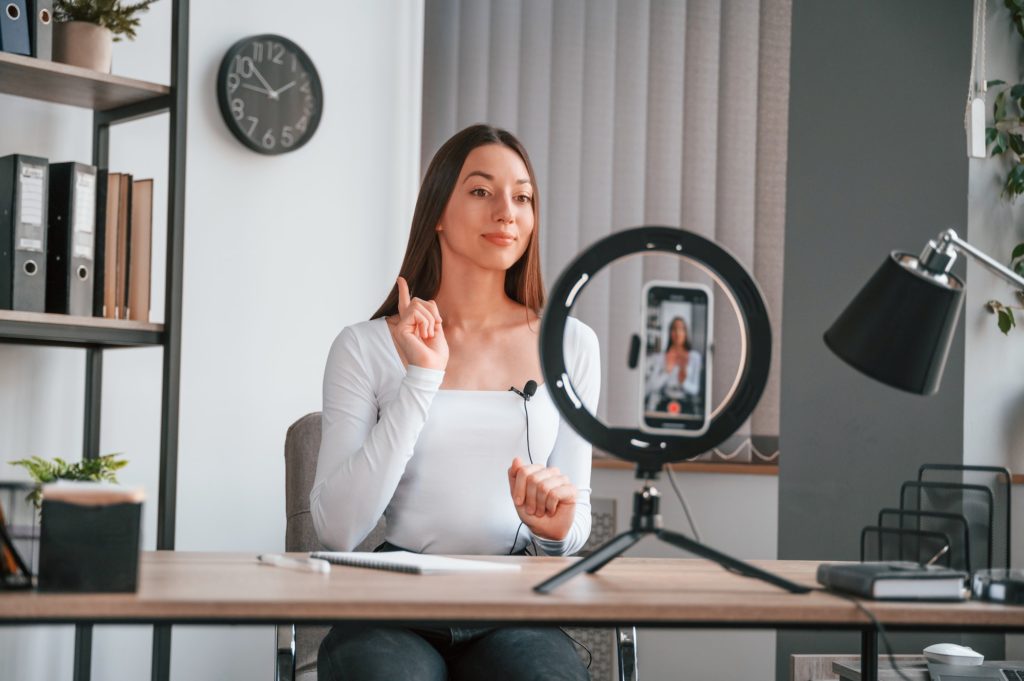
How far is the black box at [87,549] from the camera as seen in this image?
934 millimetres

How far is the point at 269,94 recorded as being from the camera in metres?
2.79

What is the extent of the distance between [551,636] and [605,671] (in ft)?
5.09

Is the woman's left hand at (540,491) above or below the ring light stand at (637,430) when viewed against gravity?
below

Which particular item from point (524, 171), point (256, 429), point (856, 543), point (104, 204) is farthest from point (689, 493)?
point (104, 204)

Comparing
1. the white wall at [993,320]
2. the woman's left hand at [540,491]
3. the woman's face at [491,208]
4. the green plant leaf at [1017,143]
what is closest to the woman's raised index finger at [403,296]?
the woman's face at [491,208]

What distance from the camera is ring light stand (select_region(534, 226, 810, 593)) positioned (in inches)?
44.5

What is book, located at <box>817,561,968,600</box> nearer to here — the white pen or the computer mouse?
the white pen

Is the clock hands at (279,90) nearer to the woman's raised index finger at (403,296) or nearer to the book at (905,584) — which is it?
the woman's raised index finger at (403,296)

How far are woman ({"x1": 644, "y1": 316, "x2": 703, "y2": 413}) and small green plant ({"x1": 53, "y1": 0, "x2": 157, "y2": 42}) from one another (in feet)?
5.49

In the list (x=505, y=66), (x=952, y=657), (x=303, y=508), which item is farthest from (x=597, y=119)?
(x=952, y=657)

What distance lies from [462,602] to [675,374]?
1.13 ft

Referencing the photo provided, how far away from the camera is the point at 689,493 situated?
3.03m

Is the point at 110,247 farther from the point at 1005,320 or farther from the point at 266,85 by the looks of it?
the point at 1005,320

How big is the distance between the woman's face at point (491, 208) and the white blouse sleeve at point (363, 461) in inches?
12.9
